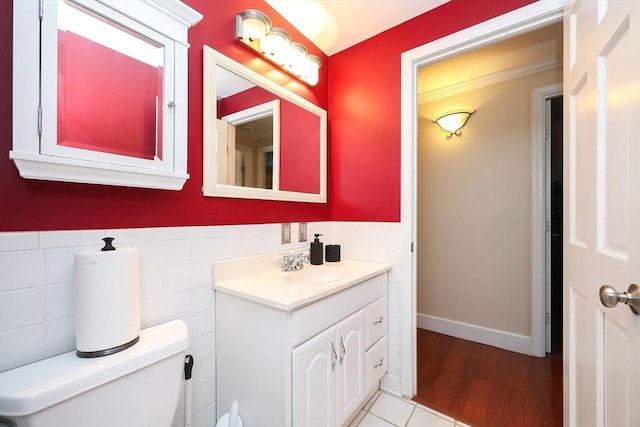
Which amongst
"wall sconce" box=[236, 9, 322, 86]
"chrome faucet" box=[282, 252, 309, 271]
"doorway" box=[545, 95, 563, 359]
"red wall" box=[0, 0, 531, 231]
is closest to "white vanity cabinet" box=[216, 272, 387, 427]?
"chrome faucet" box=[282, 252, 309, 271]

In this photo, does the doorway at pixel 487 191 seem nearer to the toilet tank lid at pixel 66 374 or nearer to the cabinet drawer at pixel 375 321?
the cabinet drawer at pixel 375 321

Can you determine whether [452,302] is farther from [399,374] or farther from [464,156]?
[464,156]

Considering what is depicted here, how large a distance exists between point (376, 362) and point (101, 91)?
1.81 meters

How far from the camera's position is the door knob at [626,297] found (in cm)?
57

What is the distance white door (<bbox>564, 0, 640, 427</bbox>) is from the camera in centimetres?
62

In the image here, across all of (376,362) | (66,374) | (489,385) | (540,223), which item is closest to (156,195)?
(66,374)

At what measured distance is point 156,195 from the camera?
1010 mm

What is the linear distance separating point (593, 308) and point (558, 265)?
2.47 meters

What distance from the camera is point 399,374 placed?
1.60 m

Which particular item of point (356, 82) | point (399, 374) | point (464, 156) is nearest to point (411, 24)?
point (356, 82)

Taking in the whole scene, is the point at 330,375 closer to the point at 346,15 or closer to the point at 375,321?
the point at 375,321

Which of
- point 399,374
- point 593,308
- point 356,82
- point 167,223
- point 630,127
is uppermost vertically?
point 356,82

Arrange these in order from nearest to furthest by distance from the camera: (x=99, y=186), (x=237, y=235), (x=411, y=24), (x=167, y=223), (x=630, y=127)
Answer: (x=630, y=127) → (x=99, y=186) → (x=167, y=223) → (x=237, y=235) → (x=411, y=24)

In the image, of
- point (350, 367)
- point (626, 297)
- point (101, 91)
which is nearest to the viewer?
point (626, 297)
